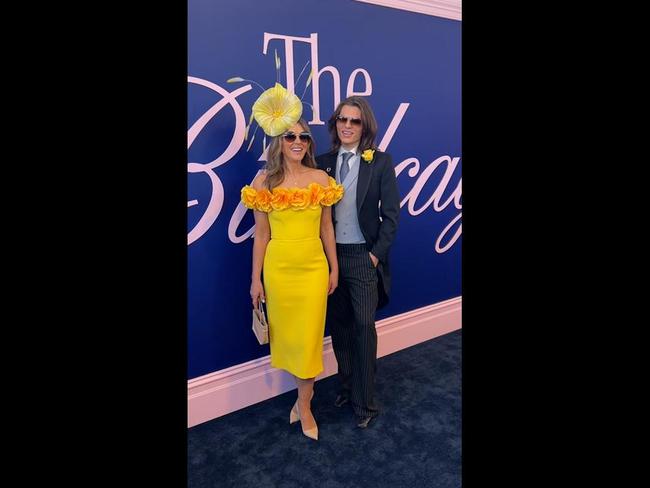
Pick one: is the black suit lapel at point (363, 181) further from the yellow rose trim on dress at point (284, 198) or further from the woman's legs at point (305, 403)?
the woman's legs at point (305, 403)

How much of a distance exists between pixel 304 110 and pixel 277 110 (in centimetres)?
72

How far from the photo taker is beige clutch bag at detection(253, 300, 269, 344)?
8.66 feet

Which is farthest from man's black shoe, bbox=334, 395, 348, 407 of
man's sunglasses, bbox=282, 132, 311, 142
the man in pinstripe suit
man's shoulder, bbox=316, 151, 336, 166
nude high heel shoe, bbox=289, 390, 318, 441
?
man's sunglasses, bbox=282, 132, 311, 142

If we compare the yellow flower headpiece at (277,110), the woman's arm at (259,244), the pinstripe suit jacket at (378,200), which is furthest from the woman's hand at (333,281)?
the yellow flower headpiece at (277,110)

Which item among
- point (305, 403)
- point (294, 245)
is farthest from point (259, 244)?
point (305, 403)

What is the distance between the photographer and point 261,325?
2.66 metres

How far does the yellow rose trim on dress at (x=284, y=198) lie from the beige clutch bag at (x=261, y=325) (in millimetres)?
593

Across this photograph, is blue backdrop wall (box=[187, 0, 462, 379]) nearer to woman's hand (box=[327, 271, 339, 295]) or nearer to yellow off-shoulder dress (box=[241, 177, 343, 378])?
yellow off-shoulder dress (box=[241, 177, 343, 378])

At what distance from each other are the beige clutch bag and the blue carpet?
65 cm

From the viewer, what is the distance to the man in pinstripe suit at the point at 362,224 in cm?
284

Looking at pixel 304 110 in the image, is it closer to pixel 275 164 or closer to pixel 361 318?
pixel 275 164

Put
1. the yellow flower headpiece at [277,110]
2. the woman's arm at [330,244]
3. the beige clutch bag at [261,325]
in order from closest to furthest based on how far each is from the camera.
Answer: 1. the yellow flower headpiece at [277,110]
2. the beige clutch bag at [261,325]
3. the woman's arm at [330,244]
